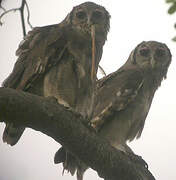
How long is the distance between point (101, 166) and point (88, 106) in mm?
1021

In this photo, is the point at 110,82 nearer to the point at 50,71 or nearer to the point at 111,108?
the point at 111,108

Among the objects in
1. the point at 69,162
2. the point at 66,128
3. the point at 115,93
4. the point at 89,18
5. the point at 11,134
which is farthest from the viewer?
the point at 115,93

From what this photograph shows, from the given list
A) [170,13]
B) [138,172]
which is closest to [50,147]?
[138,172]

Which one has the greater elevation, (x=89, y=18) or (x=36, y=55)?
(x=89, y=18)

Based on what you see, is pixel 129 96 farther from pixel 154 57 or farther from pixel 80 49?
pixel 80 49

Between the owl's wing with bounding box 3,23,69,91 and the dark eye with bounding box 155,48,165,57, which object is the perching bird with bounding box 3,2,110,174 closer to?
the owl's wing with bounding box 3,23,69,91

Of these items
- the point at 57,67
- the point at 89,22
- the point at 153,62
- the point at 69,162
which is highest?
the point at 89,22

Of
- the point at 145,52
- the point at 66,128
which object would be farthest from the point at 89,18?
the point at 66,128

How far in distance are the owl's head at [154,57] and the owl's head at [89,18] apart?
2.06 ft

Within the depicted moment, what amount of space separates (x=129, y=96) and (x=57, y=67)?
0.97m

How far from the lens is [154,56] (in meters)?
4.77

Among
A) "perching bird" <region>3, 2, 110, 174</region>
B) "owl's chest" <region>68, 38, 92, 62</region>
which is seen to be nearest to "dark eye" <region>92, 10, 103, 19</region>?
"perching bird" <region>3, 2, 110, 174</region>

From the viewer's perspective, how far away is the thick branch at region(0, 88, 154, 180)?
259 centimetres

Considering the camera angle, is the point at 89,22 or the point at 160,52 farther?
the point at 160,52
